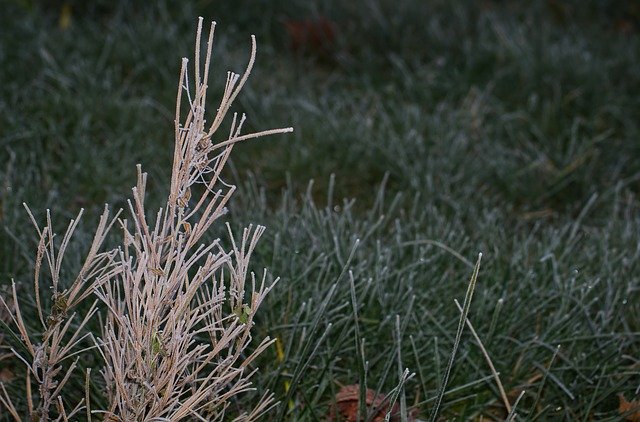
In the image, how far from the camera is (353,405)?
7.92 feet

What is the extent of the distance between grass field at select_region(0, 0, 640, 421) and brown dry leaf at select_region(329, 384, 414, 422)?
6 centimetres

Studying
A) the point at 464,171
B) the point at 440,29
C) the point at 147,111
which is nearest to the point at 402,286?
the point at 464,171

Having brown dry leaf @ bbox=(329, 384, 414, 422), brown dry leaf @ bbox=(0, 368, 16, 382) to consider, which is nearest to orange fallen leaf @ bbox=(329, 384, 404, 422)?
brown dry leaf @ bbox=(329, 384, 414, 422)

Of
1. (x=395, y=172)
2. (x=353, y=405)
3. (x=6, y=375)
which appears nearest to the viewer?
(x=353, y=405)

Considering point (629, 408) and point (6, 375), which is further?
point (6, 375)

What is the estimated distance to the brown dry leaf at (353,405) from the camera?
2387 millimetres

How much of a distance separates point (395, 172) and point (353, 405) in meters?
1.63

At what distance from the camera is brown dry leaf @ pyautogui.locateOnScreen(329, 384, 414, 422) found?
2.39m

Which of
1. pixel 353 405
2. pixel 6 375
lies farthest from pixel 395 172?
pixel 6 375

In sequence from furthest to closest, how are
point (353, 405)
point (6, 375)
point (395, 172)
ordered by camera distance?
point (395, 172), point (6, 375), point (353, 405)

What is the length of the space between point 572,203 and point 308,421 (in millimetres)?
2032

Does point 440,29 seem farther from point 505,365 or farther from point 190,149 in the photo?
point 190,149

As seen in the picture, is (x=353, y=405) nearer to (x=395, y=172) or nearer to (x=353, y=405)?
(x=353, y=405)

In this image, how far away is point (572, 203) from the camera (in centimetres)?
400
